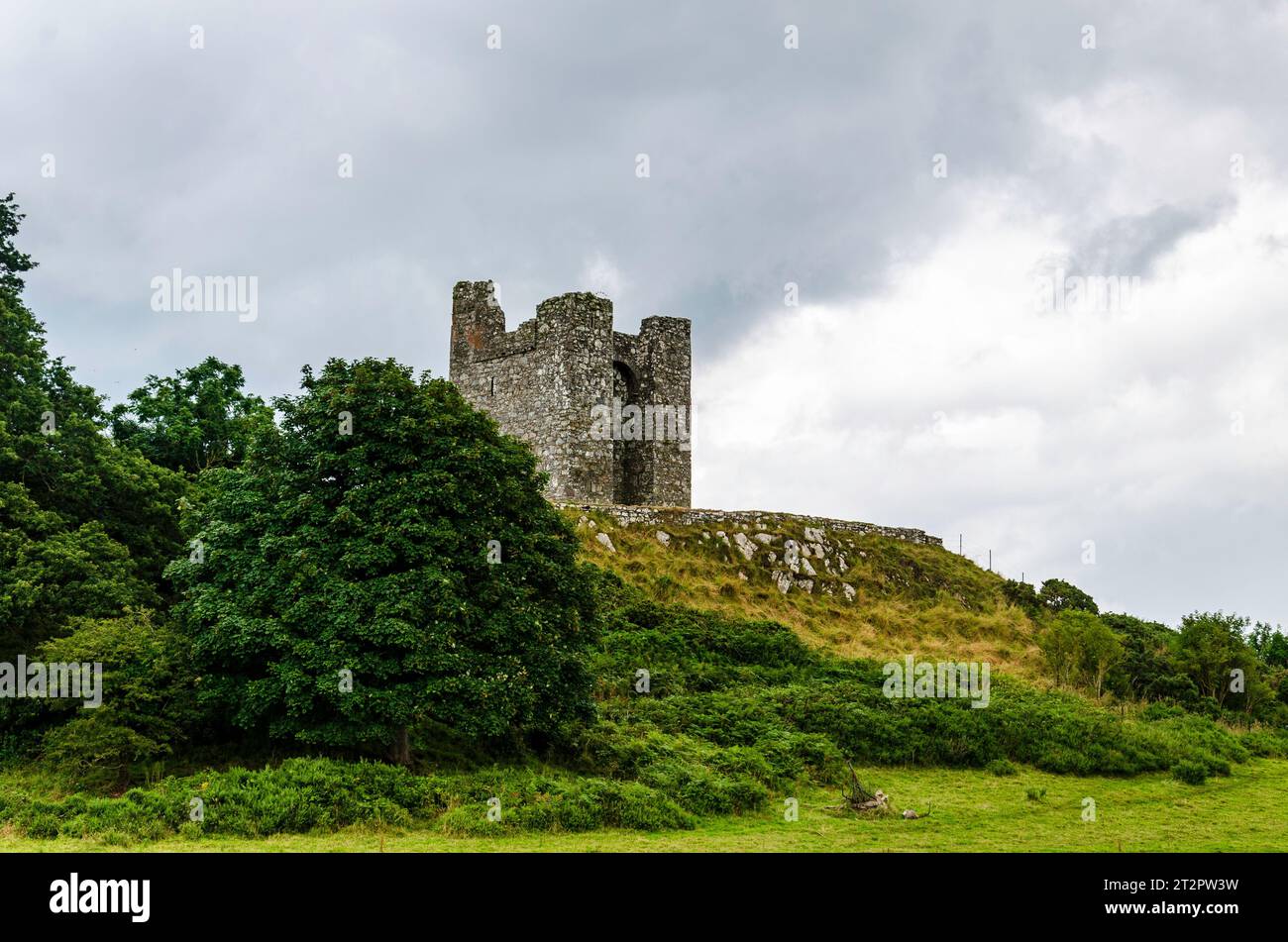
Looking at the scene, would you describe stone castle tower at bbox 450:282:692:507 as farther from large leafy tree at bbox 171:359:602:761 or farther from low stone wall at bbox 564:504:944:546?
large leafy tree at bbox 171:359:602:761

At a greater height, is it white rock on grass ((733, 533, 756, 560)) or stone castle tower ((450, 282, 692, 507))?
stone castle tower ((450, 282, 692, 507))

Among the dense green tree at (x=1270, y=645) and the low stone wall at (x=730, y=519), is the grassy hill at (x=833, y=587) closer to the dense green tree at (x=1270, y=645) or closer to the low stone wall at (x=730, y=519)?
the low stone wall at (x=730, y=519)

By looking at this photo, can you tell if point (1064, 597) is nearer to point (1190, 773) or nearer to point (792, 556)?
point (792, 556)

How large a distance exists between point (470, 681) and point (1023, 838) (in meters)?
10.2

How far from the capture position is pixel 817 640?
1485 inches
